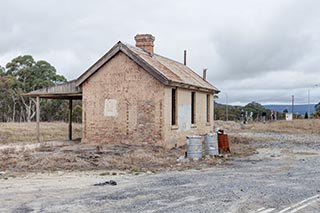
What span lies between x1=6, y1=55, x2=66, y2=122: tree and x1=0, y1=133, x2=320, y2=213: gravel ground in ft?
140

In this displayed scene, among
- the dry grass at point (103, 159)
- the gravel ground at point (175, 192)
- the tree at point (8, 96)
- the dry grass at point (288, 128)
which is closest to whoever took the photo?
the gravel ground at point (175, 192)

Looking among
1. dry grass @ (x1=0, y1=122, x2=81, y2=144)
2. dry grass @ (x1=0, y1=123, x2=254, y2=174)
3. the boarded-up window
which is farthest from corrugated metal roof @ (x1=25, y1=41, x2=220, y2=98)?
dry grass @ (x1=0, y1=122, x2=81, y2=144)

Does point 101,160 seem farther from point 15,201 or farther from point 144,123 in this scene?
point 15,201

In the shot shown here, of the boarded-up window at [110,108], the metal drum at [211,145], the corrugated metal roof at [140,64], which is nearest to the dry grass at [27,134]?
the corrugated metal roof at [140,64]

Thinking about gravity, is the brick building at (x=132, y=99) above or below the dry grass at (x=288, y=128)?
above

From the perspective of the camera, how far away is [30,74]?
53562 millimetres

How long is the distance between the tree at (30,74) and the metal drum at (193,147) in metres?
39.5

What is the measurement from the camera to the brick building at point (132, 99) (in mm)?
19500

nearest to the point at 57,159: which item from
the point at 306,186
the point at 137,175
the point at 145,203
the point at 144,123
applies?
→ the point at 137,175

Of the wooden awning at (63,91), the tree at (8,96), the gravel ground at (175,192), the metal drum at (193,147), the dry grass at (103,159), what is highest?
the tree at (8,96)

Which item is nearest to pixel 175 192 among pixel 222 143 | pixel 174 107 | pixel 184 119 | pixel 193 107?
pixel 222 143

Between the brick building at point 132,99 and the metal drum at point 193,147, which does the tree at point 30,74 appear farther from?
the metal drum at point 193,147

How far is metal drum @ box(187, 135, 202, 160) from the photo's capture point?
1634cm

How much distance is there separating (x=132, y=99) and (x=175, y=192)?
10.8 meters
